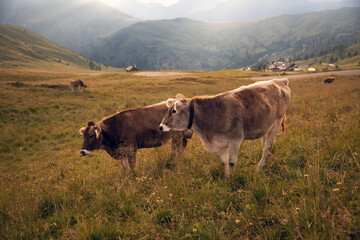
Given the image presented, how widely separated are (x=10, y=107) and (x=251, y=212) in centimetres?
2188

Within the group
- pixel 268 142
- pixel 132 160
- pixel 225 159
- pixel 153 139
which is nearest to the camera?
pixel 225 159

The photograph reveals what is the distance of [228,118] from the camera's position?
485 cm

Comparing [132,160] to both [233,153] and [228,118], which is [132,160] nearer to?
[233,153]

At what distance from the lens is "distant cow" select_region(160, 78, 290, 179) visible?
4.85 metres

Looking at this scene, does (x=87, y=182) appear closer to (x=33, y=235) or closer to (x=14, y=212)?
(x=14, y=212)

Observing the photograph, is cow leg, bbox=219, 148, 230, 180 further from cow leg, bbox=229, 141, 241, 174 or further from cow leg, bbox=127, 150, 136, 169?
cow leg, bbox=127, 150, 136, 169

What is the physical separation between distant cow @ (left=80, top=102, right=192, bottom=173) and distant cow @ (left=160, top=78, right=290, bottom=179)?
1466 millimetres

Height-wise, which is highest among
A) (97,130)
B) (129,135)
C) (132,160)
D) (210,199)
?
(97,130)

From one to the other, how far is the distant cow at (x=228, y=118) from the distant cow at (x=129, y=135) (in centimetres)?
147

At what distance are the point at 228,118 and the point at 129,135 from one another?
379 cm

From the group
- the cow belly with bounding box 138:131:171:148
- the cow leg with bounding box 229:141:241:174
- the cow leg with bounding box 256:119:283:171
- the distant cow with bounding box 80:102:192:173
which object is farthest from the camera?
the cow belly with bounding box 138:131:171:148

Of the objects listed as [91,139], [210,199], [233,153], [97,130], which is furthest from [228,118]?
[91,139]

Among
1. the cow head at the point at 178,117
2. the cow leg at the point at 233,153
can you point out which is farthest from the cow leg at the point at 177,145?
the cow leg at the point at 233,153

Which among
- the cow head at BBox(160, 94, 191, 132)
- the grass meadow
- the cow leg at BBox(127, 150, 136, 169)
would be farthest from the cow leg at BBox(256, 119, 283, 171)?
the cow leg at BBox(127, 150, 136, 169)
